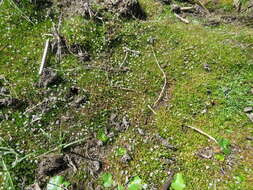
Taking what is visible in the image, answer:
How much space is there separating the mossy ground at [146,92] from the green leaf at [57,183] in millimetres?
293

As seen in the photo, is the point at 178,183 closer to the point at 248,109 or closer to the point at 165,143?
the point at 165,143

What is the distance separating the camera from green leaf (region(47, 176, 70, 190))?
3647mm

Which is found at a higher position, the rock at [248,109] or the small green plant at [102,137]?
the rock at [248,109]

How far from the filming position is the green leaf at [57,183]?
3.65 meters

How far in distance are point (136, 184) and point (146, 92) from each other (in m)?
2.07

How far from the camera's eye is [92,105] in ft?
15.8

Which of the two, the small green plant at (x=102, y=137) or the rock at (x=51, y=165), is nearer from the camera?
the rock at (x=51, y=165)

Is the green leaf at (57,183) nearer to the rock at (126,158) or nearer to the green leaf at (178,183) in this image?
the rock at (126,158)

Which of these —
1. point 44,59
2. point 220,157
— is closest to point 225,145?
point 220,157

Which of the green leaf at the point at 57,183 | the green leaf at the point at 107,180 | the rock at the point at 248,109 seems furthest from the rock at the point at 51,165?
the rock at the point at 248,109

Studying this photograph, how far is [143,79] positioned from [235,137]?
227 cm

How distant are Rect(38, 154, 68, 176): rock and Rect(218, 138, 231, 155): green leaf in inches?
107

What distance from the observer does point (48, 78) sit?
4.98 meters

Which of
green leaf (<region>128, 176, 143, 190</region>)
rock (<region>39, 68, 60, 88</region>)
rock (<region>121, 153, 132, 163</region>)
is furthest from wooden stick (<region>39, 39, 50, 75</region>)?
green leaf (<region>128, 176, 143, 190</region>)
